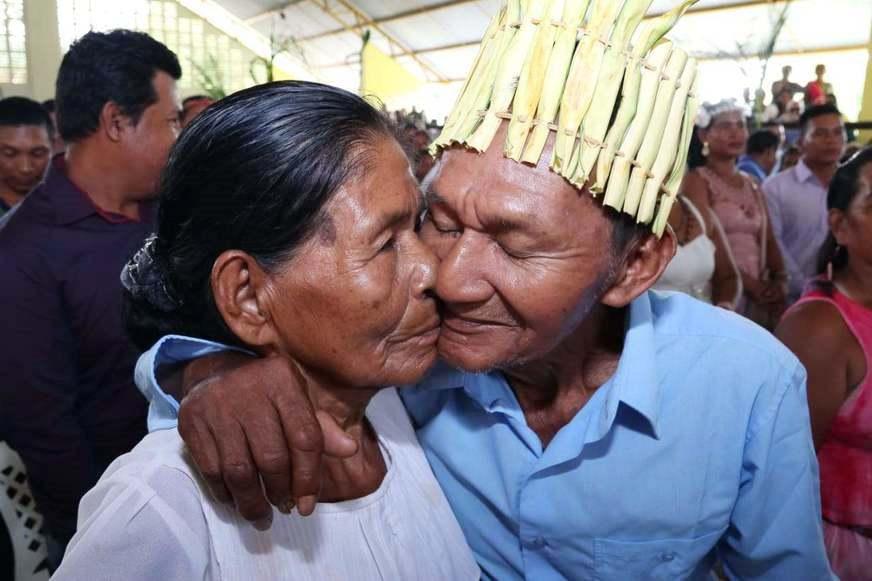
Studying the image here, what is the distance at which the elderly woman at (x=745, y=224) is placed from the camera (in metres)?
4.80

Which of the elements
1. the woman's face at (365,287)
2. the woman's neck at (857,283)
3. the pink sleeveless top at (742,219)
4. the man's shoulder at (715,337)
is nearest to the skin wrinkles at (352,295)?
the woman's face at (365,287)

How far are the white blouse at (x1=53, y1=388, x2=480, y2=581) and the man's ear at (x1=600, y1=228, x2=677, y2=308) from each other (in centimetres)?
62

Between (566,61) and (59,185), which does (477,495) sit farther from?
(59,185)

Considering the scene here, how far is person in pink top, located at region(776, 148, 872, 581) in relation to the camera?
2209 mm

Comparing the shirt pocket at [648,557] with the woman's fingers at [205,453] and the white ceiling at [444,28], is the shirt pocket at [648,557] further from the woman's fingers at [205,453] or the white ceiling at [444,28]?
the white ceiling at [444,28]

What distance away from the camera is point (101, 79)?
109 inches

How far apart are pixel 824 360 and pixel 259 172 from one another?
1945 mm

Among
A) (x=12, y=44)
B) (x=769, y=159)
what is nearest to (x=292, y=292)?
(x=769, y=159)

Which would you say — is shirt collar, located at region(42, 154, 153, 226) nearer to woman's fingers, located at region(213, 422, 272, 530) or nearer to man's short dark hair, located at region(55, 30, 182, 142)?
man's short dark hair, located at region(55, 30, 182, 142)

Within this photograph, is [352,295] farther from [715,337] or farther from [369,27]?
[369,27]

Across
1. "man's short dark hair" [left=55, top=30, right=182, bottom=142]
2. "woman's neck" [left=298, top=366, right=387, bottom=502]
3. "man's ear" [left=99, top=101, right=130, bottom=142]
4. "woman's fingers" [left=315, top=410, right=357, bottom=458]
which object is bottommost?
"woman's neck" [left=298, top=366, right=387, bottom=502]

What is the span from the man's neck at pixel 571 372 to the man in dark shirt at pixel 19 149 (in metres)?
3.85

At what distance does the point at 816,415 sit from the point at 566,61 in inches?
61.7

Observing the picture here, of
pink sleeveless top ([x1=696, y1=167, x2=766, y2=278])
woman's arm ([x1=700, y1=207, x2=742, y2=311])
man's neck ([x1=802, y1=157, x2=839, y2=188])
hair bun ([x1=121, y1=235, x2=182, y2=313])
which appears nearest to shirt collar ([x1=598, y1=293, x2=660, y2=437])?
hair bun ([x1=121, y1=235, x2=182, y2=313])
